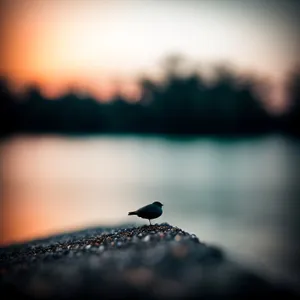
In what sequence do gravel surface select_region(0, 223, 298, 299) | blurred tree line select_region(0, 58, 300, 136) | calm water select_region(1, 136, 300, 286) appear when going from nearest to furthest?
gravel surface select_region(0, 223, 298, 299) < calm water select_region(1, 136, 300, 286) < blurred tree line select_region(0, 58, 300, 136)

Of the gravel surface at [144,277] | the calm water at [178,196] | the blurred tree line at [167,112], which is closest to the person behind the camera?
the gravel surface at [144,277]

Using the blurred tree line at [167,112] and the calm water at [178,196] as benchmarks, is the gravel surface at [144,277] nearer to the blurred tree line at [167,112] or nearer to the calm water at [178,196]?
the calm water at [178,196]

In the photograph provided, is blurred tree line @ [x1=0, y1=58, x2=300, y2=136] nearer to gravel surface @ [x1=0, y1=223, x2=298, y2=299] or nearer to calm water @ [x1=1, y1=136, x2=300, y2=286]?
calm water @ [x1=1, y1=136, x2=300, y2=286]

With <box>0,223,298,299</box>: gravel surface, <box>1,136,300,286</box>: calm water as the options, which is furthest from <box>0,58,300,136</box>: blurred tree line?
<box>0,223,298,299</box>: gravel surface

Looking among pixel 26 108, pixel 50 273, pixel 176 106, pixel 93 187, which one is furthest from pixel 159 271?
pixel 26 108

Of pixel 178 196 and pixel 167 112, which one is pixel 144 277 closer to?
pixel 178 196

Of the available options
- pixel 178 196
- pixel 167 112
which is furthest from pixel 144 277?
pixel 167 112

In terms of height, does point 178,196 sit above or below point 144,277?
below

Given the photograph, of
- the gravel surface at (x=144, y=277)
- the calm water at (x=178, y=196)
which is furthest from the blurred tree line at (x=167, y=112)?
the gravel surface at (x=144, y=277)

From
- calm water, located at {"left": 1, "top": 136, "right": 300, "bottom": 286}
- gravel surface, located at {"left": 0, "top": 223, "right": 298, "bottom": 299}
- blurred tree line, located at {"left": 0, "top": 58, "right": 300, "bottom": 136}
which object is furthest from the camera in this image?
blurred tree line, located at {"left": 0, "top": 58, "right": 300, "bottom": 136}
